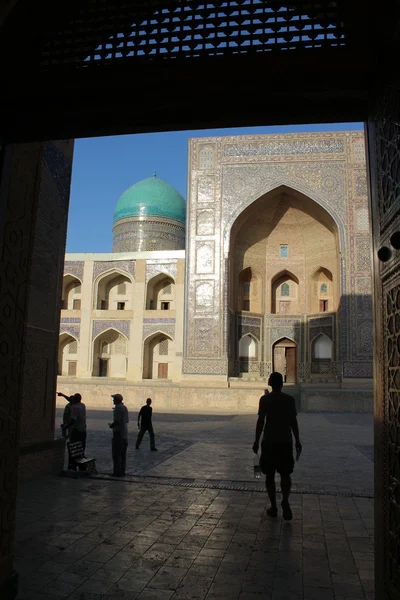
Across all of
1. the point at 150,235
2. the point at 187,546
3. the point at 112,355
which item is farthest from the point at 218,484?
the point at 150,235

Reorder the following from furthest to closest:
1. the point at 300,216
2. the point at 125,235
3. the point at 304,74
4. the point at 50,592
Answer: the point at 125,235 < the point at 300,216 < the point at 50,592 < the point at 304,74

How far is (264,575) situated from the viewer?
3.07 meters

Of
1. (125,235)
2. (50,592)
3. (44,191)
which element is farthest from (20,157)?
(125,235)

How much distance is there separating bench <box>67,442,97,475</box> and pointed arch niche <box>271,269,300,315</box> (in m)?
17.4

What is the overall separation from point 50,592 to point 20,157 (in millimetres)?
2371

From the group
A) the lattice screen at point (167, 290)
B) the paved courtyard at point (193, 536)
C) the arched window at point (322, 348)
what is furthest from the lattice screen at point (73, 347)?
the paved courtyard at point (193, 536)

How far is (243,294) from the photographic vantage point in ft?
75.9

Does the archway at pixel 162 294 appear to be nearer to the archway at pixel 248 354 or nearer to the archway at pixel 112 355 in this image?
the archway at pixel 112 355

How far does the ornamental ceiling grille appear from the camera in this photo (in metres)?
2.43

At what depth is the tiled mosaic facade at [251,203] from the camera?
19.6m

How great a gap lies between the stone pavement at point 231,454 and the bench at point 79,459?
11.8 inches

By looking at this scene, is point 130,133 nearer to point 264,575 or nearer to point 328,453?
point 264,575

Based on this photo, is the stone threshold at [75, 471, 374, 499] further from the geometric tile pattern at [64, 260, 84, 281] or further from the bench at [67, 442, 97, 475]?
the geometric tile pattern at [64, 260, 84, 281]

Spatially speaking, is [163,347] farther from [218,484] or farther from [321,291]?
[218,484]
